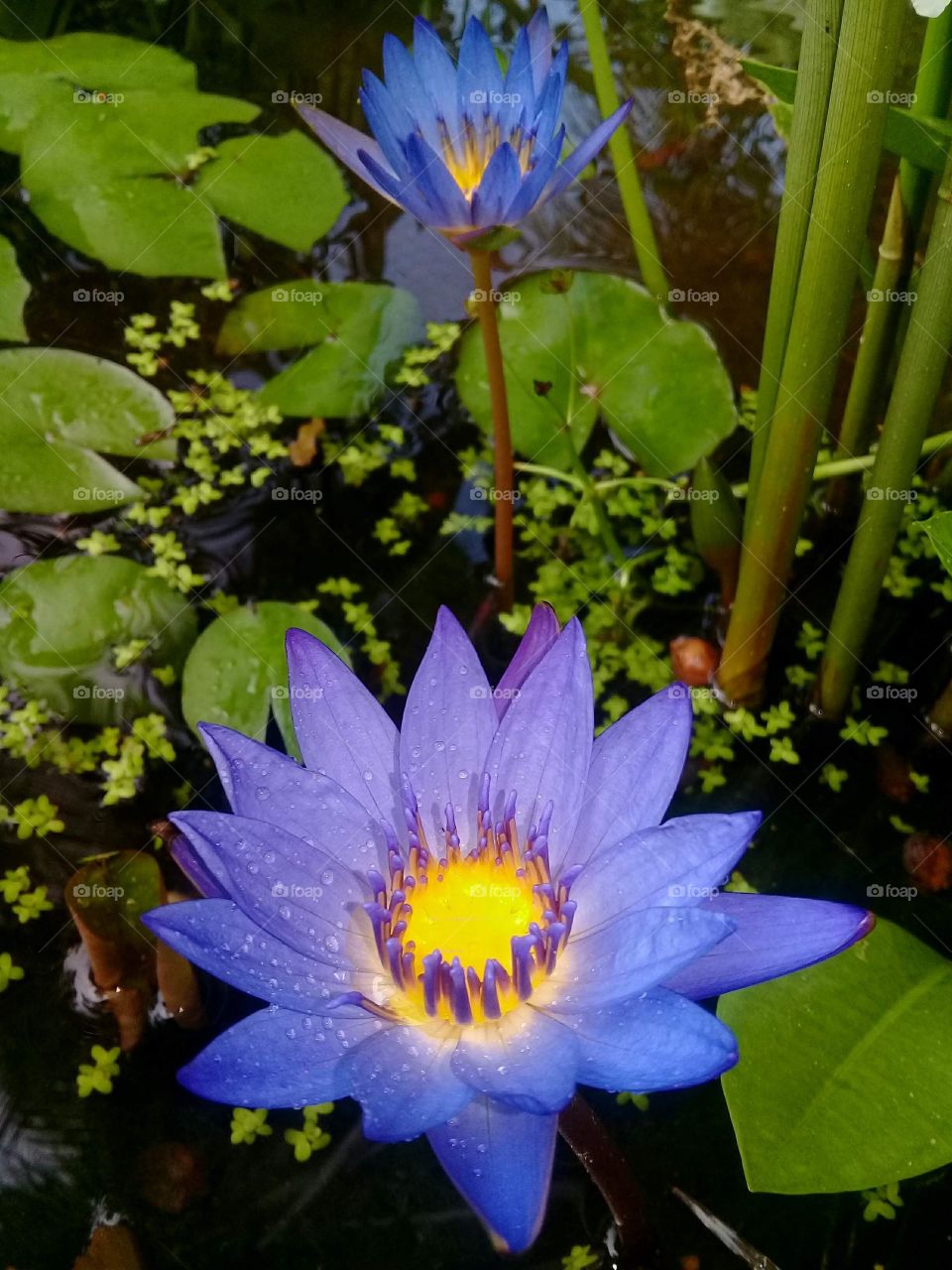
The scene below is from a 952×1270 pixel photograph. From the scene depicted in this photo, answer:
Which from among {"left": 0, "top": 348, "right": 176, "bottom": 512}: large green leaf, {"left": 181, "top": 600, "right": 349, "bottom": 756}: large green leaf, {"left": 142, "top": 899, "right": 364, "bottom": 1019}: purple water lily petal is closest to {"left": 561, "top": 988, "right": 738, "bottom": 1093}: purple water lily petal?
{"left": 142, "top": 899, "right": 364, "bottom": 1019}: purple water lily petal

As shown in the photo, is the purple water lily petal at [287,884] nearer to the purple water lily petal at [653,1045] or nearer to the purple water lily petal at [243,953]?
the purple water lily petal at [243,953]

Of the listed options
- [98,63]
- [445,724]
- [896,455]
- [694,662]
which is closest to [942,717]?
[694,662]

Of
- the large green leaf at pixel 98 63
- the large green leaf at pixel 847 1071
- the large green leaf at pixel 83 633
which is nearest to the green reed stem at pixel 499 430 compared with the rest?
the large green leaf at pixel 83 633

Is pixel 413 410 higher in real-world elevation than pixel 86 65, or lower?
lower

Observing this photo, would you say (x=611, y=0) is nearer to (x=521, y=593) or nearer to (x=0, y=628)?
(x=521, y=593)

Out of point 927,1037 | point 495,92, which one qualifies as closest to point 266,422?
point 495,92
